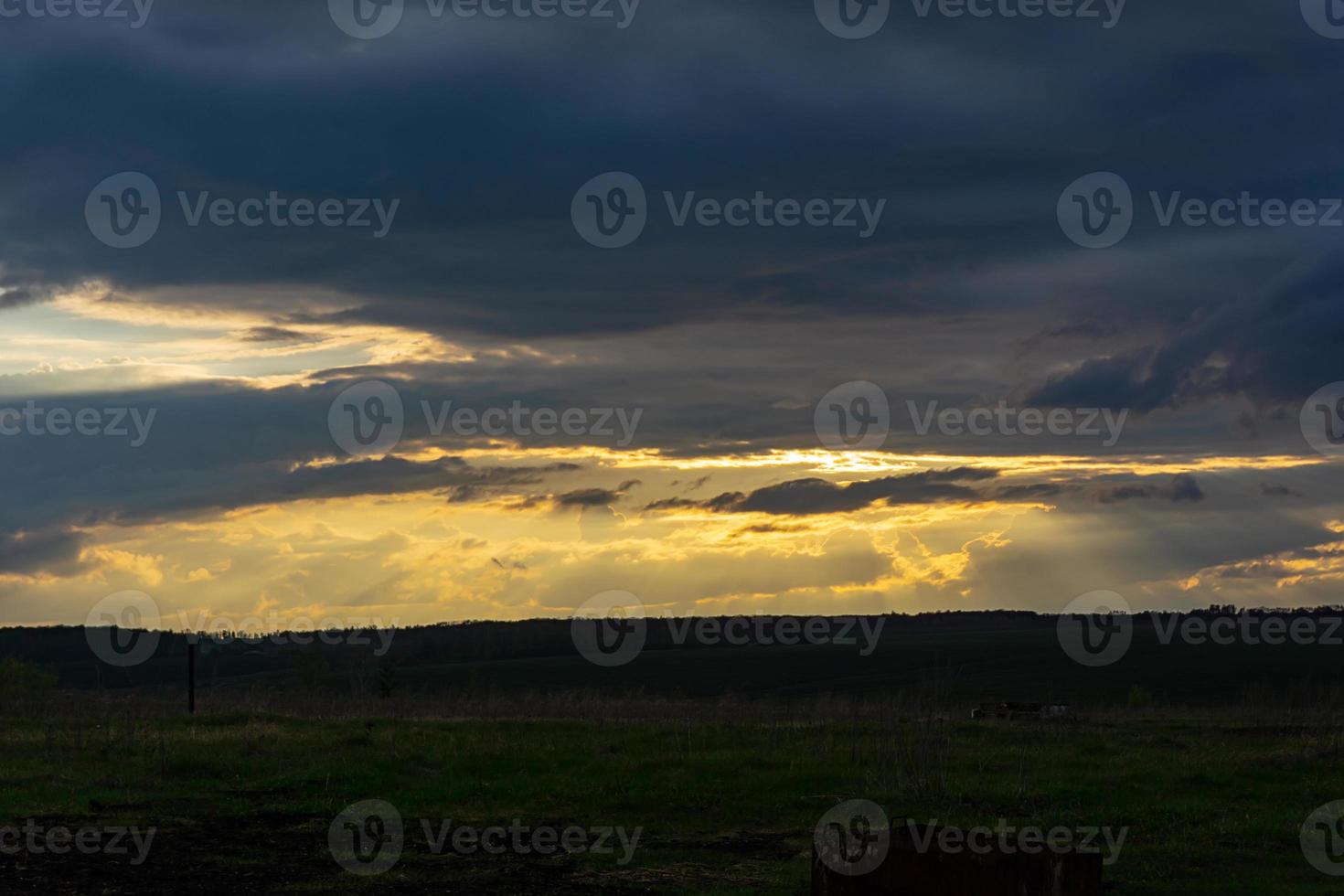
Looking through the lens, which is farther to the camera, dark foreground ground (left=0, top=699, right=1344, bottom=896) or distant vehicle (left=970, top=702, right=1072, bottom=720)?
distant vehicle (left=970, top=702, right=1072, bottom=720)

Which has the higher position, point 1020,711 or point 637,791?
point 1020,711

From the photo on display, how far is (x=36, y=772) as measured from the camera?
80.2ft

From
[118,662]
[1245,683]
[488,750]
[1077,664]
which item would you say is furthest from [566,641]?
[488,750]

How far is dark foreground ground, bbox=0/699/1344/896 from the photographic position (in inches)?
623

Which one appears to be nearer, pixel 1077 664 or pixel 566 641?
pixel 1077 664

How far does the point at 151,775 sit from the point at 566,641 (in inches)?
6084

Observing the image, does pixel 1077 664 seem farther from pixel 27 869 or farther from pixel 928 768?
pixel 27 869

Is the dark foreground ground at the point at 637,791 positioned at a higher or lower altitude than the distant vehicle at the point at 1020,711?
lower

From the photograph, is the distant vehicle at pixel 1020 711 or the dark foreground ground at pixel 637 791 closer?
the dark foreground ground at pixel 637 791

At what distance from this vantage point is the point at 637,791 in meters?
22.2

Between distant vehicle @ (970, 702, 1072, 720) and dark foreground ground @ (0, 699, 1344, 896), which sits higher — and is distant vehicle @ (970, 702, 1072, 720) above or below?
above

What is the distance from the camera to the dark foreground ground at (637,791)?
15.8 metres

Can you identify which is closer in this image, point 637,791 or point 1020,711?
point 637,791

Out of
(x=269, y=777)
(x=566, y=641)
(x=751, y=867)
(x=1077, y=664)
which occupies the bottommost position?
(x=751, y=867)
